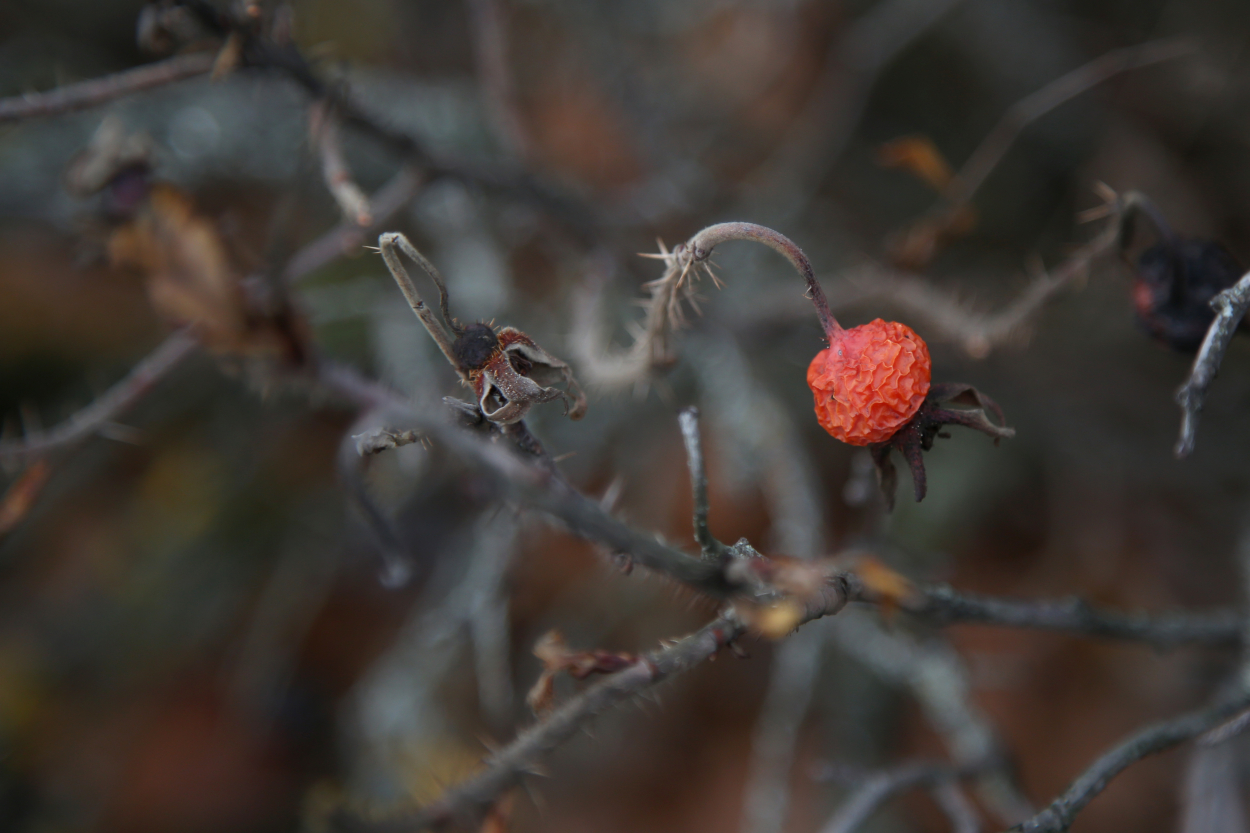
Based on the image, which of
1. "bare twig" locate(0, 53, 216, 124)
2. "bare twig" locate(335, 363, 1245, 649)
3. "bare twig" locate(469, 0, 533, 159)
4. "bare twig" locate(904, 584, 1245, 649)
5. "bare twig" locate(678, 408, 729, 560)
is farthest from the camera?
"bare twig" locate(469, 0, 533, 159)

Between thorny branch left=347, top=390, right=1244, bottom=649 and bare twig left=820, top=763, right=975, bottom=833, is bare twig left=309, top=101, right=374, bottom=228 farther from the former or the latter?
bare twig left=820, top=763, right=975, bottom=833

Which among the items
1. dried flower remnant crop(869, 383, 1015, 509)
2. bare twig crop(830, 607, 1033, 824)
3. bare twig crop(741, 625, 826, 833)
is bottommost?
bare twig crop(741, 625, 826, 833)

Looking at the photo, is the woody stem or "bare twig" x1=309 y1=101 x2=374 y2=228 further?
"bare twig" x1=309 y1=101 x2=374 y2=228

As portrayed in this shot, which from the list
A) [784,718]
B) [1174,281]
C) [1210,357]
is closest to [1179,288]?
[1174,281]

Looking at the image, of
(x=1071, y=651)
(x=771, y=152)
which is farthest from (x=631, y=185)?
(x=1071, y=651)

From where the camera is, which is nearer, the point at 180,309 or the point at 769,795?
the point at 180,309

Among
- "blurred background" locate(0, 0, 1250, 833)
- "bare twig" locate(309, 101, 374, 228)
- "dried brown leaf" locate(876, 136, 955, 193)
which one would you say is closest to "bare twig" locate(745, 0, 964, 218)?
"blurred background" locate(0, 0, 1250, 833)

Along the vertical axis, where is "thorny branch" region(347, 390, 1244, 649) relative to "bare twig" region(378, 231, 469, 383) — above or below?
below

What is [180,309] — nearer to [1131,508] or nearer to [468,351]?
[468,351]
